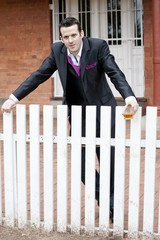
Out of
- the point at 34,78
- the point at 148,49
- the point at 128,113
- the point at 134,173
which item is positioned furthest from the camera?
the point at 148,49

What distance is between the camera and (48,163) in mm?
4184

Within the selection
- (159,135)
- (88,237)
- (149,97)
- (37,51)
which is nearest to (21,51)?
(37,51)

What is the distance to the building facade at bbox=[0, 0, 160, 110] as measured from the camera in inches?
418

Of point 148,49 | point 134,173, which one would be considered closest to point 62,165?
point 134,173

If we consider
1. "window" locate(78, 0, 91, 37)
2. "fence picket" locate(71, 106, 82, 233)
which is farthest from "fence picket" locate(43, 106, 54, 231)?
"window" locate(78, 0, 91, 37)

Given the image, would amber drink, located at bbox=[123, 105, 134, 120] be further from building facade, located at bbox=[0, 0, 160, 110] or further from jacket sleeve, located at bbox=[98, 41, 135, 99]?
building facade, located at bbox=[0, 0, 160, 110]

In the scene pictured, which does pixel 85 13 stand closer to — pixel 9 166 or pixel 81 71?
pixel 81 71

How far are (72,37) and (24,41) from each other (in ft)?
25.2

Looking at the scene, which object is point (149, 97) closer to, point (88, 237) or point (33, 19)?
point (33, 19)

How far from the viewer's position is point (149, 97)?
1070cm

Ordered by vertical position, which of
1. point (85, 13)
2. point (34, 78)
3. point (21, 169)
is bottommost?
point (21, 169)

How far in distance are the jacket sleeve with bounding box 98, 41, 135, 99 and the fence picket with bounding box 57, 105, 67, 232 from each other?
19.2 inches

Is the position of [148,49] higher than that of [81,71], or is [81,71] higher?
[148,49]

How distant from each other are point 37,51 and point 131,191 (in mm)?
7970
